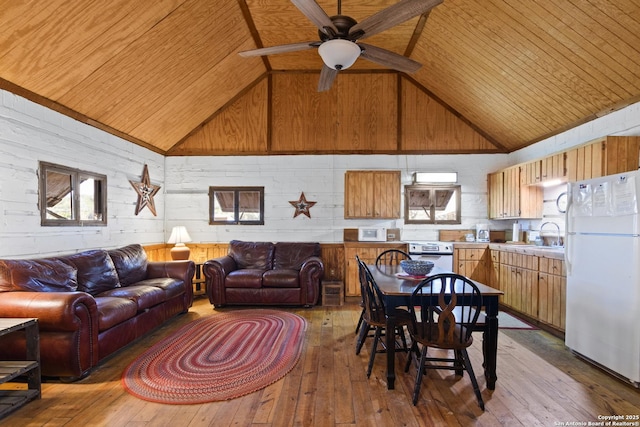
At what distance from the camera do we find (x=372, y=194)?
18.9 ft

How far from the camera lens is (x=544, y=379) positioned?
2680 mm

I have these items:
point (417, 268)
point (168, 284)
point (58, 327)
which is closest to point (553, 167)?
point (417, 268)

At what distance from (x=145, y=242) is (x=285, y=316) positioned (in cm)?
286

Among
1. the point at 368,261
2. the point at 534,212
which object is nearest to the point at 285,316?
the point at 368,261

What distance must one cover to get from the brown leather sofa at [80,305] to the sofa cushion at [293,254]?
5.77 ft

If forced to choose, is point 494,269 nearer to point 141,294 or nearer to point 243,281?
point 243,281

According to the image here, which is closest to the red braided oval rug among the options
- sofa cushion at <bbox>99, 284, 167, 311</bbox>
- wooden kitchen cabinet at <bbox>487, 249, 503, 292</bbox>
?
sofa cushion at <bbox>99, 284, 167, 311</bbox>

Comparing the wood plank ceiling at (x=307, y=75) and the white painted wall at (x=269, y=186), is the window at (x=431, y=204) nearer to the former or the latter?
the white painted wall at (x=269, y=186)

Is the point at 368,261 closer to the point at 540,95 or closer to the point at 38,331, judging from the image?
the point at 540,95

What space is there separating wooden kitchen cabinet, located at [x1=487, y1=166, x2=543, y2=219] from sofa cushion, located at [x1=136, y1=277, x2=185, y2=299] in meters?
5.12

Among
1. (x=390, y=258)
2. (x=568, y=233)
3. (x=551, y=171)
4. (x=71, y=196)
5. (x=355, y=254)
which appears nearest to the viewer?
(x=568, y=233)

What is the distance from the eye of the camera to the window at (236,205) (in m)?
5.95

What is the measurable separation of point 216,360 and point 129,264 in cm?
202

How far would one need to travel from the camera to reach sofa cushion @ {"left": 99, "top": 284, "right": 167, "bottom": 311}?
3344mm
